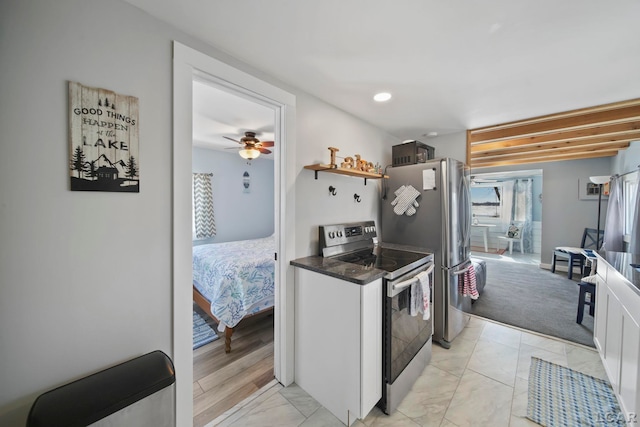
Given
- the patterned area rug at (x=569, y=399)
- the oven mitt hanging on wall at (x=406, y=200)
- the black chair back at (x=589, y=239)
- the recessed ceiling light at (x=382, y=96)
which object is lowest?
the patterned area rug at (x=569, y=399)

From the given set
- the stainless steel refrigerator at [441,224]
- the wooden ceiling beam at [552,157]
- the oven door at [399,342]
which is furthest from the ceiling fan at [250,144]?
the wooden ceiling beam at [552,157]

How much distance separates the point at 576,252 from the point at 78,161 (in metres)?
6.46

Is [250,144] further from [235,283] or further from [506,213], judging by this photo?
[506,213]

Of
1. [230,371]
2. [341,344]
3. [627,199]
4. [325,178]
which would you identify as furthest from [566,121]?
[230,371]

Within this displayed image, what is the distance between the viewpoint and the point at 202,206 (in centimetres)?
412

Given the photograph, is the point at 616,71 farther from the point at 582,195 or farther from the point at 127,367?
the point at 582,195

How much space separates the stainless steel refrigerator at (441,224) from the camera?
7.39 feet

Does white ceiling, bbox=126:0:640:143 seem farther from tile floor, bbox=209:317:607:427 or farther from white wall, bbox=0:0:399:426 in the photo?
tile floor, bbox=209:317:607:427

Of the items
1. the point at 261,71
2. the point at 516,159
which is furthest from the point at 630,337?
the point at 516,159

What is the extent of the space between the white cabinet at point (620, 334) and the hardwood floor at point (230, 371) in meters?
2.24

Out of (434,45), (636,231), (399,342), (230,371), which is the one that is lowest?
(230,371)

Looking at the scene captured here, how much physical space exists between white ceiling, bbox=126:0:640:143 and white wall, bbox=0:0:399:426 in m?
0.27

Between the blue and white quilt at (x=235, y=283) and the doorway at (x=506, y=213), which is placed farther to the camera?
the doorway at (x=506, y=213)

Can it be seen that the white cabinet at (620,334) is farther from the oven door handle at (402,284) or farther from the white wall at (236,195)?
the white wall at (236,195)
